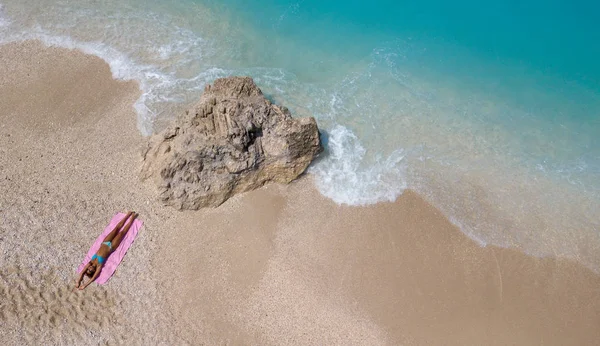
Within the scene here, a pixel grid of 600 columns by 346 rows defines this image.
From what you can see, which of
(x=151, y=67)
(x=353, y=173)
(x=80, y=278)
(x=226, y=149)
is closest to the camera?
(x=80, y=278)

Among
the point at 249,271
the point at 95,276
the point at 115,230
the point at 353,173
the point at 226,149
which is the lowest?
the point at 249,271

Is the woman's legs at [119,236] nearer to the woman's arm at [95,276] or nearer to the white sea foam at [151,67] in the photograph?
the woman's arm at [95,276]

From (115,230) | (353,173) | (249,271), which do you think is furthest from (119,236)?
(353,173)

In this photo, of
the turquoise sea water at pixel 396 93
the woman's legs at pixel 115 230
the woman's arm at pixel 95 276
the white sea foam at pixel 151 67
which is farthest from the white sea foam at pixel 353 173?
the woman's arm at pixel 95 276

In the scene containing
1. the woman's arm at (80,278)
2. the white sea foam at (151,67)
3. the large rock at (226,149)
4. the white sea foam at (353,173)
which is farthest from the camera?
the white sea foam at (151,67)

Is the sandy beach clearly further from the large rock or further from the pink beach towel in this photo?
the large rock

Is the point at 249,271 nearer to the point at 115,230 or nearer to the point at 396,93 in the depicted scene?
the point at 115,230

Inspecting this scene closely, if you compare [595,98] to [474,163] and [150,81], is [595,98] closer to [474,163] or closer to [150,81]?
[474,163]

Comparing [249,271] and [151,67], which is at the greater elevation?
[151,67]
